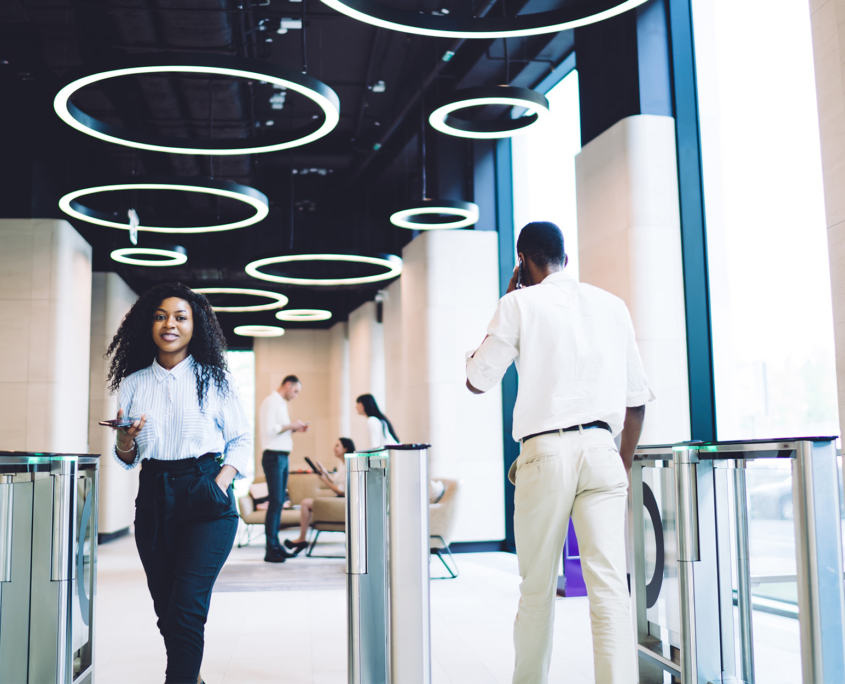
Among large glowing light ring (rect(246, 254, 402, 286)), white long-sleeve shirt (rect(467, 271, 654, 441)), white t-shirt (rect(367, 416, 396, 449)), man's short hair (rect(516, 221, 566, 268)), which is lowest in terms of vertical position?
white t-shirt (rect(367, 416, 396, 449))

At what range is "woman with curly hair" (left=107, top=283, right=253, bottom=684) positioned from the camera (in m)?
2.71

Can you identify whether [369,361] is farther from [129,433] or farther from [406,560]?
[406,560]

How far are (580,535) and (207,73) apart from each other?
461 cm

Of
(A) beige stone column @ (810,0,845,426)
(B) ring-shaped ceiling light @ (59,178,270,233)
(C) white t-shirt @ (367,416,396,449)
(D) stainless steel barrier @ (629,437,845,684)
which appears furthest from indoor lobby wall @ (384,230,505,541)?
(A) beige stone column @ (810,0,845,426)

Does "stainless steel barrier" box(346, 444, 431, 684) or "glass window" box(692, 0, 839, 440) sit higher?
"glass window" box(692, 0, 839, 440)

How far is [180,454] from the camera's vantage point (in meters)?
2.78

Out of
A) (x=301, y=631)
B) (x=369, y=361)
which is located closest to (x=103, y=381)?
(x=369, y=361)

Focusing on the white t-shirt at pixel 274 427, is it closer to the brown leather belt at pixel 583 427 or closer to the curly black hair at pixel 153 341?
the curly black hair at pixel 153 341

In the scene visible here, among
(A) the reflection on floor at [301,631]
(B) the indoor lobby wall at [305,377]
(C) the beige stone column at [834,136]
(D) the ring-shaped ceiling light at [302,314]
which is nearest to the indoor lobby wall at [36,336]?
(A) the reflection on floor at [301,631]

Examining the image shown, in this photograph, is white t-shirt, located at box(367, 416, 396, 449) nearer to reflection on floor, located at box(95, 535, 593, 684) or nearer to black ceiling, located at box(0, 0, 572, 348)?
reflection on floor, located at box(95, 535, 593, 684)

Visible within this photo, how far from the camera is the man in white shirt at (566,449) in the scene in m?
2.45

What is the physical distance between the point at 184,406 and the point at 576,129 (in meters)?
5.89

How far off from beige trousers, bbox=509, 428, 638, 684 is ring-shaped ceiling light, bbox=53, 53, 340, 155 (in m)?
3.50

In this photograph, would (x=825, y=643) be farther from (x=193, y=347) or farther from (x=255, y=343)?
(x=255, y=343)
